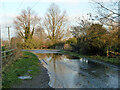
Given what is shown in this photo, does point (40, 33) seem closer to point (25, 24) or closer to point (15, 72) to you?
point (25, 24)

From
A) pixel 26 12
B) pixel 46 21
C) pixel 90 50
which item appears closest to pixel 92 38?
pixel 90 50

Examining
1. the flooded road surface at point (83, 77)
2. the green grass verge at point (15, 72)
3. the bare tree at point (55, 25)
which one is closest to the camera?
the green grass verge at point (15, 72)

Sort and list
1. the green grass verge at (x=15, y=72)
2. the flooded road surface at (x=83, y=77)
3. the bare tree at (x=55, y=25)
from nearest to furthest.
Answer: the green grass verge at (x=15, y=72) → the flooded road surface at (x=83, y=77) → the bare tree at (x=55, y=25)

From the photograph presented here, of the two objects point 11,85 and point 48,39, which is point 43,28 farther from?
point 11,85

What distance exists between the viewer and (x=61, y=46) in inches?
1639

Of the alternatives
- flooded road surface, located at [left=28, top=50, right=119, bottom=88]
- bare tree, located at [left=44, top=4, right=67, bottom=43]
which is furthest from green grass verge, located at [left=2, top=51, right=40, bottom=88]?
bare tree, located at [left=44, top=4, right=67, bottom=43]

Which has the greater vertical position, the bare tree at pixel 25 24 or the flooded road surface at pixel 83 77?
the bare tree at pixel 25 24

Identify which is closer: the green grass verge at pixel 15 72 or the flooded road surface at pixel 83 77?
the green grass verge at pixel 15 72

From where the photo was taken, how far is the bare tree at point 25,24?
4306 cm

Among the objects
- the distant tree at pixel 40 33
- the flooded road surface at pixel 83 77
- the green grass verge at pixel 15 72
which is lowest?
the flooded road surface at pixel 83 77

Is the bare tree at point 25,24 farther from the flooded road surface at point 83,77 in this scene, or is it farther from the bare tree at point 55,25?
the flooded road surface at point 83,77

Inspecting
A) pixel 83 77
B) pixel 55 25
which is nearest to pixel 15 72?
pixel 83 77

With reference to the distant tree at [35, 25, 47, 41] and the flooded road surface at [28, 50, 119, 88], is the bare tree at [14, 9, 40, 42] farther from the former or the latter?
the flooded road surface at [28, 50, 119, 88]

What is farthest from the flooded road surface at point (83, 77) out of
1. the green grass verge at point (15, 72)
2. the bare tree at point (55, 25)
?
the bare tree at point (55, 25)
